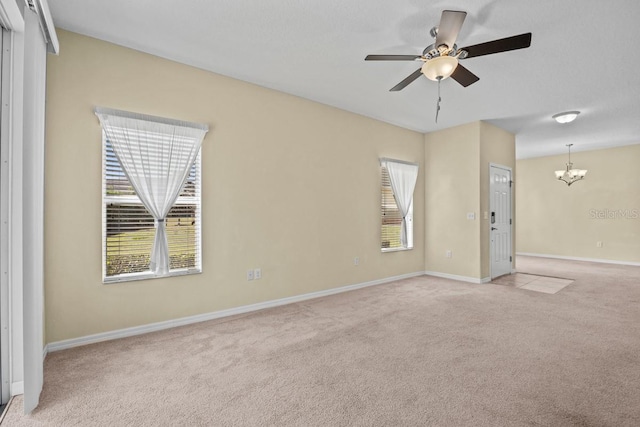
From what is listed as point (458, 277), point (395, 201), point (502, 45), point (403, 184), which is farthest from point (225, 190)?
point (458, 277)

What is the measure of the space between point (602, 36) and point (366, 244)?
358cm

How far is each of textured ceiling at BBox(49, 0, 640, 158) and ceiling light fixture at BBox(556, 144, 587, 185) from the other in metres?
2.89

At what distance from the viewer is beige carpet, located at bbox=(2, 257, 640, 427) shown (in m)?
1.87

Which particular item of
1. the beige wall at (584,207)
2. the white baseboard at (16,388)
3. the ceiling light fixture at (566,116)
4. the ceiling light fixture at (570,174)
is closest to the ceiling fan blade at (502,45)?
the ceiling light fixture at (566,116)

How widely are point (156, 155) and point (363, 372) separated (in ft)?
9.07

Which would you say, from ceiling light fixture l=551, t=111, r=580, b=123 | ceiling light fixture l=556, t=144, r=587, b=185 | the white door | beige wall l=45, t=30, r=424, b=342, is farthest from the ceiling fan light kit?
ceiling light fixture l=556, t=144, r=587, b=185

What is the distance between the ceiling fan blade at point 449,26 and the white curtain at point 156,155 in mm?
2486

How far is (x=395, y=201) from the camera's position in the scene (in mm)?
5602

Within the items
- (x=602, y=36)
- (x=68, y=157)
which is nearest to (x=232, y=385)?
(x=68, y=157)

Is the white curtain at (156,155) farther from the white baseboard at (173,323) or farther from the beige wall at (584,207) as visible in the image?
the beige wall at (584,207)

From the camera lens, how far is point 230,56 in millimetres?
3252

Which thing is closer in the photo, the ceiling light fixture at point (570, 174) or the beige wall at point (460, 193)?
the beige wall at point (460, 193)

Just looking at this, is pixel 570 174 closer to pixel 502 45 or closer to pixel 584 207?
pixel 584 207

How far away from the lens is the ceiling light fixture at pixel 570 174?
23.6ft
